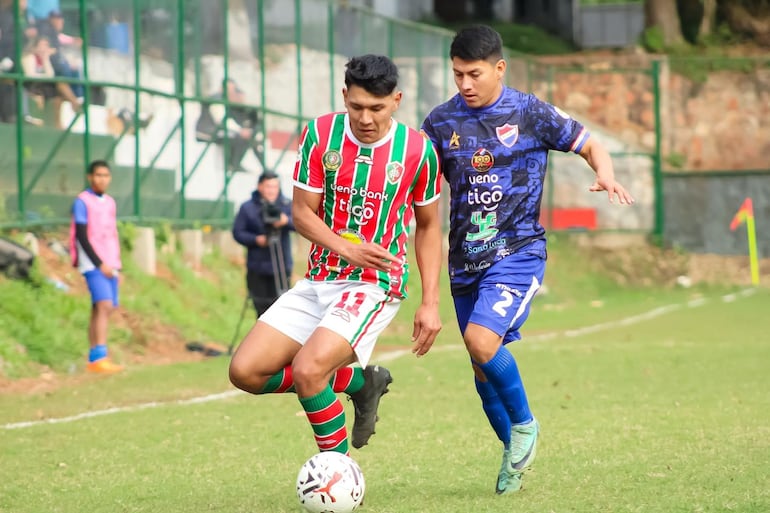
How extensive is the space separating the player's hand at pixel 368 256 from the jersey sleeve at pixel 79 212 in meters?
8.15

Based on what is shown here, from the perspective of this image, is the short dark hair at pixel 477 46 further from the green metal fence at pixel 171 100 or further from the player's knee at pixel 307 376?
the green metal fence at pixel 171 100

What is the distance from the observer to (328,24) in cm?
2500

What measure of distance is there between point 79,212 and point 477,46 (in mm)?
7999

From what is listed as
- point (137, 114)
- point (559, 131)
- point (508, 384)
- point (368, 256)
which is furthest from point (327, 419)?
point (137, 114)

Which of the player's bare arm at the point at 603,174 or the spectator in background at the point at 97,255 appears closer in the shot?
the player's bare arm at the point at 603,174

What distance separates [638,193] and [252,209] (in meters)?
18.1

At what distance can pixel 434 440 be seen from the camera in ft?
30.8

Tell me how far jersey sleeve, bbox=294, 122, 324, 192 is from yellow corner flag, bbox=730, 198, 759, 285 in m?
25.3

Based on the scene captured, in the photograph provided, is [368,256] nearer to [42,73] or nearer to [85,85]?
[42,73]

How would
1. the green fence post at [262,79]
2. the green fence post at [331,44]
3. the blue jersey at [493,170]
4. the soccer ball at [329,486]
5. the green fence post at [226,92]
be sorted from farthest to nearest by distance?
1. the green fence post at [331,44]
2. the green fence post at [262,79]
3. the green fence post at [226,92]
4. the blue jersey at [493,170]
5. the soccer ball at [329,486]

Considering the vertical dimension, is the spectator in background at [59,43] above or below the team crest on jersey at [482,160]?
above

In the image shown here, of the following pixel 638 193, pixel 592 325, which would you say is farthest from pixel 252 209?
pixel 638 193

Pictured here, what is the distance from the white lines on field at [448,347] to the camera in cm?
1113

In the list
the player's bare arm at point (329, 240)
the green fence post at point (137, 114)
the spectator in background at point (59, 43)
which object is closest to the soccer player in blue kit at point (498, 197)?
the player's bare arm at point (329, 240)
